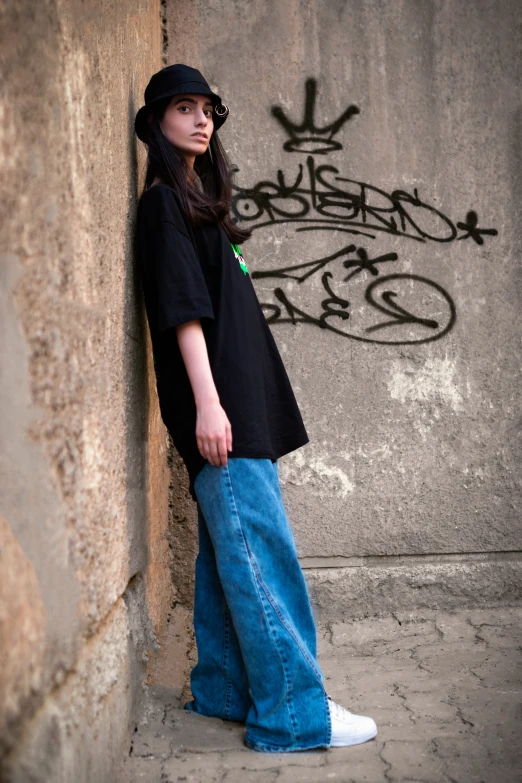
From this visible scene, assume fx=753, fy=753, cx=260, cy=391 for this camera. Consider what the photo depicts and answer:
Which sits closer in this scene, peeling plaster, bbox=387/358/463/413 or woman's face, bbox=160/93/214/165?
woman's face, bbox=160/93/214/165

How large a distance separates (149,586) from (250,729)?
57 centimetres

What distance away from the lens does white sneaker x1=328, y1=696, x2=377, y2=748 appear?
2016mm

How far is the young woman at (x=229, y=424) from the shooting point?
6.38 feet

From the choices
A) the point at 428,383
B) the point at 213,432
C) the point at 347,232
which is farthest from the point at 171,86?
the point at 428,383

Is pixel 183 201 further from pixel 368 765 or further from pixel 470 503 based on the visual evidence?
pixel 470 503

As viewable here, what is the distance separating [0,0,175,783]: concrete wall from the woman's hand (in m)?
0.21

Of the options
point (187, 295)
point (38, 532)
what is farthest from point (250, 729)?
point (187, 295)

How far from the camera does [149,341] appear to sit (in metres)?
2.42

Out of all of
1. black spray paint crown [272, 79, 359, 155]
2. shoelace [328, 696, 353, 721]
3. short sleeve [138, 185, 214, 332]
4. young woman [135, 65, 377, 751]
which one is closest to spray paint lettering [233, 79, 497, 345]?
black spray paint crown [272, 79, 359, 155]

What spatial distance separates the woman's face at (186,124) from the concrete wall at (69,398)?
0.13 meters

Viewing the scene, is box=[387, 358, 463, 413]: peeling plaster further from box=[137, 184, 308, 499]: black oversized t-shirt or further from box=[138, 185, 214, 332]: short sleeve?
box=[138, 185, 214, 332]: short sleeve

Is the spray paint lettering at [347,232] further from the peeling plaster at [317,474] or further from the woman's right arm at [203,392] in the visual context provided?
the woman's right arm at [203,392]

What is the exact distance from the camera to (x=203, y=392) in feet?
6.32

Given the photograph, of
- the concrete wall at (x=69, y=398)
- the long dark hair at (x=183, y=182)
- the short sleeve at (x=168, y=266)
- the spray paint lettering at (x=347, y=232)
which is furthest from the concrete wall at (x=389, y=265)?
the short sleeve at (x=168, y=266)
